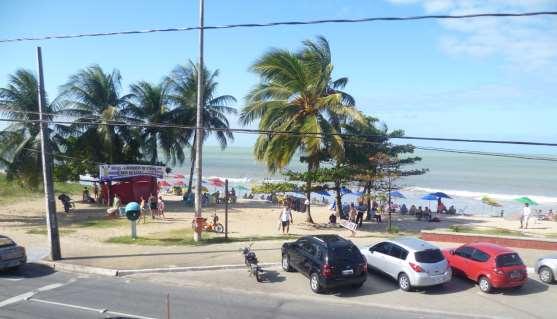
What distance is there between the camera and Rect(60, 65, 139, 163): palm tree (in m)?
36.9

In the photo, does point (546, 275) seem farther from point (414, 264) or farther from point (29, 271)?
point (29, 271)

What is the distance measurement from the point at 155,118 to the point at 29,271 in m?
25.7

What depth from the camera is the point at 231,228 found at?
87.0 ft

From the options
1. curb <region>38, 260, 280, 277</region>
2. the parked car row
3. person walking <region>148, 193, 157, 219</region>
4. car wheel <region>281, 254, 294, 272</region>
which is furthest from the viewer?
person walking <region>148, 193, 157, 219</region>

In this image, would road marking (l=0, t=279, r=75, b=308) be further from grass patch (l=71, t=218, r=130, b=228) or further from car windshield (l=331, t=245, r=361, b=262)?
grass patch (l=71, t=218, r=130, b=228)

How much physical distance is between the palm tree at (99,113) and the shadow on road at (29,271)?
63.8 feet

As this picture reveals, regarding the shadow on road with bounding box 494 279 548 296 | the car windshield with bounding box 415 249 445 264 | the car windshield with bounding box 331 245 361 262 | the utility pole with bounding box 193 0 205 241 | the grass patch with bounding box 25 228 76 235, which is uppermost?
the utility pole with bounding box 193 0 205 241

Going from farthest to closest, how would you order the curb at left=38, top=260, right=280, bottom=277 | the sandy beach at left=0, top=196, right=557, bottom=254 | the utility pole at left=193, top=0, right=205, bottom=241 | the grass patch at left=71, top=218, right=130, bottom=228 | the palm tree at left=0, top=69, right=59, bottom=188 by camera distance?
the palm tree at left=0, top=69, right=59, bottom=188
the grass patch at left=71, top=218, right=130, bottom=228
the sandy beach at left=0, top=196, right=557, bottom=254
the utility pole at left=193, top=0, right=205, bottom=241
the curb at left=38, top=260, right=280, bottom=277

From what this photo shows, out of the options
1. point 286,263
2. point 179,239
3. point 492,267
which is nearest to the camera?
point 492,267

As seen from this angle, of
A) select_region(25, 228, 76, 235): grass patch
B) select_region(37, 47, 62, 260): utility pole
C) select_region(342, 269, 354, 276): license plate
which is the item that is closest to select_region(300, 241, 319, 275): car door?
select_region(342, 269, 354, 276): license plate

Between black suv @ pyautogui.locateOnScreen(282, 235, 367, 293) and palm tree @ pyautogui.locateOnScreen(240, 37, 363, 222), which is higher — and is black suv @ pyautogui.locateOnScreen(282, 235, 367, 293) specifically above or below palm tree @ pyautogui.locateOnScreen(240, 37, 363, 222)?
below

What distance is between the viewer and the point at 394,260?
15.3 meters

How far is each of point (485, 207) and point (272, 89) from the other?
3629 cm

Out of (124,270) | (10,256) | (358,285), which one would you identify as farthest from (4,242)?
(358,285)
